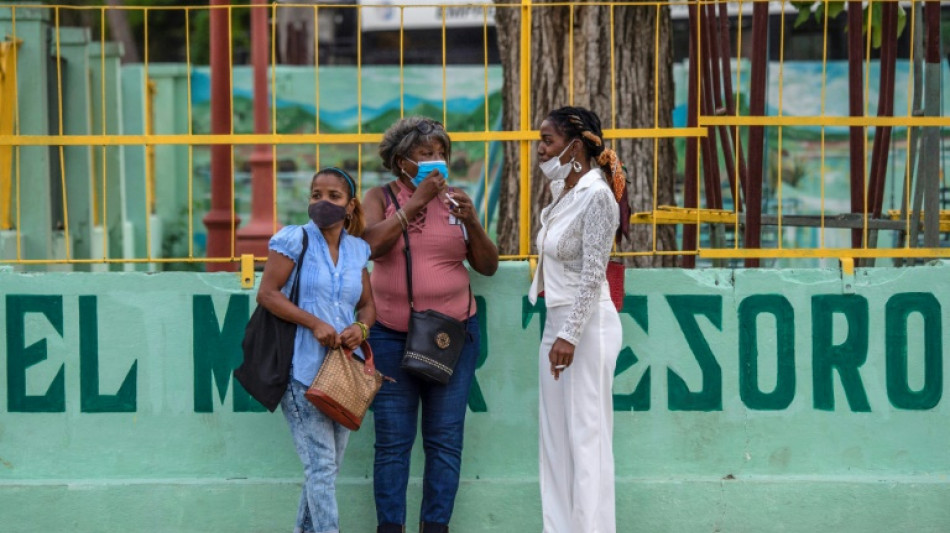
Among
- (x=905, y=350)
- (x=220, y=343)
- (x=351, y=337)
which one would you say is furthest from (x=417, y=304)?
(x=905, y=350)

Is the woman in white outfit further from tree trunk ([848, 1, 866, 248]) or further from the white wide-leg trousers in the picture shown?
tree trunk ([848, 1, 866, 248])

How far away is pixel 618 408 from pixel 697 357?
1.38ft

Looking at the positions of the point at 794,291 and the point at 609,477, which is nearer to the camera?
the point at 609,477

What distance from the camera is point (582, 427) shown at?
545 cm

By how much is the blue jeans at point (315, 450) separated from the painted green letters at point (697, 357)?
165 centimetres

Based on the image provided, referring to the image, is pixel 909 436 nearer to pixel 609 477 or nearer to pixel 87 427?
pixel 609 477

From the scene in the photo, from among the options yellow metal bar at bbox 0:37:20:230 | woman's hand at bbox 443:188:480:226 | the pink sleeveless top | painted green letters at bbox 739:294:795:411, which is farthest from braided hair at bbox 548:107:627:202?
yellow metal bar at bbox 0:37:20:230

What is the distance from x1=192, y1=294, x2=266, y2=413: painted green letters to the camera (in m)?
6.07

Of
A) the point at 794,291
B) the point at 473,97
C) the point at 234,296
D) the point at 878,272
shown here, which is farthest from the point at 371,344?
the point at 473,97

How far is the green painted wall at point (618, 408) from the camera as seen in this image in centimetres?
607

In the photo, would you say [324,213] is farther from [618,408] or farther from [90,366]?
[618,408]

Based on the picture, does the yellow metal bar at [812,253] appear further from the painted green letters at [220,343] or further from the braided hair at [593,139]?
the painted green letters at [220,343]

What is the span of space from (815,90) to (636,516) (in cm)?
1074

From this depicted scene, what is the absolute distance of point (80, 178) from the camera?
1184 cm
